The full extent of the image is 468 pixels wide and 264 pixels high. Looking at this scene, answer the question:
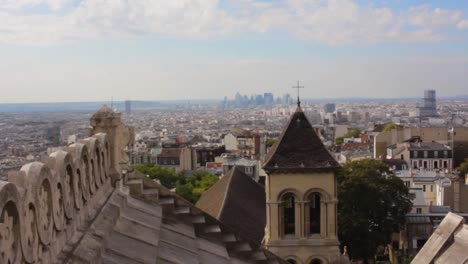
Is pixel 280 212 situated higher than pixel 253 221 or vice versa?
pixel 280 212

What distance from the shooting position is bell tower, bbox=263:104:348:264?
22.5 m

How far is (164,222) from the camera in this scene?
10164 millimetres

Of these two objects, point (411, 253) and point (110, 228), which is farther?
point (411, 253)

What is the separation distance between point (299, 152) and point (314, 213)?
84.6 inches

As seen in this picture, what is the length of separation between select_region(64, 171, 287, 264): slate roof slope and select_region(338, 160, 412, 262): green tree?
30557mm

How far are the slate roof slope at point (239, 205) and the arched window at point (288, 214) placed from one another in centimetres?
341

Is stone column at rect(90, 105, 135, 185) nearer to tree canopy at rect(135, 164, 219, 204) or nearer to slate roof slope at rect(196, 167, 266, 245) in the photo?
slate roof slope at rect(196, 167, 266, 245)

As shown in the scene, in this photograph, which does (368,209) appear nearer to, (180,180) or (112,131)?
(180,180)

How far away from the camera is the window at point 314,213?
22.9 meters

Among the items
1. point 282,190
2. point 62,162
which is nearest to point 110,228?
point 62,162

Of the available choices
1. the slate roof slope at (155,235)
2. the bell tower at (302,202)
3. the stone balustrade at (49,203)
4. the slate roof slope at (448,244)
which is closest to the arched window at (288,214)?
the bell tower at (302,202)

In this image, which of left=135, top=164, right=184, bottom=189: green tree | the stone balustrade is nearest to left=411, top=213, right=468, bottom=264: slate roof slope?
the stone balustrade

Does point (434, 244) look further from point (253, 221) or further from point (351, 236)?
point (351, 236)

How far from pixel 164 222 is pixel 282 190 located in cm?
1286
